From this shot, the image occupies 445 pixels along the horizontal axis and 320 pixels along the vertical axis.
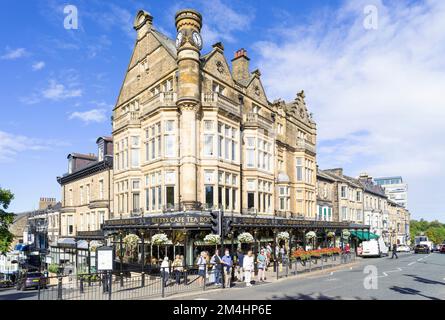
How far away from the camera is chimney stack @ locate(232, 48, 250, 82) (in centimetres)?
3497

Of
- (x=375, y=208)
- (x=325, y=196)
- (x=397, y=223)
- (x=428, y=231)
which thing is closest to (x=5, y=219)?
(x=325, y=196)

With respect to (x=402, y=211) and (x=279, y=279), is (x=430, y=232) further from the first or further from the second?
(x=279, y=279)

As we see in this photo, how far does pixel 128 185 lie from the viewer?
30031 mm

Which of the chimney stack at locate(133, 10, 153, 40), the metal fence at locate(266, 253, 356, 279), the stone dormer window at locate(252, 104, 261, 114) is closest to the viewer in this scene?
the metal fence at locate(266, 253, 356, 279)

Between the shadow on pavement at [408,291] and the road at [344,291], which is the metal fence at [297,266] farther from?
the shadow on pavement at [408,291]

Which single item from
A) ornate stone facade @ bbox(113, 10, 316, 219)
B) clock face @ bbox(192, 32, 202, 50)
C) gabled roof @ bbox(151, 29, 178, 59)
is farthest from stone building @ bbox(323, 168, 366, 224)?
clock face @ bbox(192, 32, 202, 50)

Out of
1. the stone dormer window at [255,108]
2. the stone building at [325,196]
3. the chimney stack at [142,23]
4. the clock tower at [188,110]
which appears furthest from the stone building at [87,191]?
the stone building at [325,196]

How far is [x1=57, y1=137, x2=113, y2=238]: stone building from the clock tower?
1268 centimetres

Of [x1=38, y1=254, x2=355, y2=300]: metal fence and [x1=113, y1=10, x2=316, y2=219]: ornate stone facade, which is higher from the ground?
[x1=113, y1=10, x2=316, y2=219]: ornate stone facade

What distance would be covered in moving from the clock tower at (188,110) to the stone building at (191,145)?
7 centimetres

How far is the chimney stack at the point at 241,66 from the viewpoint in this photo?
115 ft

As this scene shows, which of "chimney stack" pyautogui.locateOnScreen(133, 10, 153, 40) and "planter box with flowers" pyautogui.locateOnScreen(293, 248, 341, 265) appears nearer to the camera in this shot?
"planter box with flowers" pyautogui.locateOnScreen(293, 248, 341, 265)

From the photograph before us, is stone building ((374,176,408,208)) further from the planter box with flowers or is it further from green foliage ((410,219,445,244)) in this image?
the planter box with flowers

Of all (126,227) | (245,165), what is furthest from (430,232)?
(126,227)
